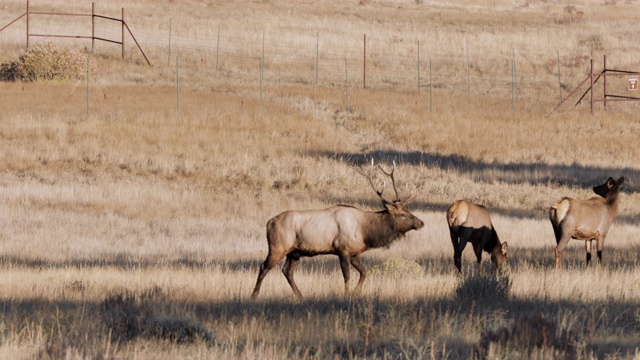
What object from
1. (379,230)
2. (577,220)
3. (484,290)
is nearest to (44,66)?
(577,220)

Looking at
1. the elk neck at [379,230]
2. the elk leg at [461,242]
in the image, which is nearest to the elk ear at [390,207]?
the elk neck at [379,230]

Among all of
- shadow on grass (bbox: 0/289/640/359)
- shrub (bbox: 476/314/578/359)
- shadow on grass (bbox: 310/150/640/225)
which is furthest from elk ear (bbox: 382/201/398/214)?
shadow on grass (bbox: 310/150/640/225)

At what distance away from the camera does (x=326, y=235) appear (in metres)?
12.1

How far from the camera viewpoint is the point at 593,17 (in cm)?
8662

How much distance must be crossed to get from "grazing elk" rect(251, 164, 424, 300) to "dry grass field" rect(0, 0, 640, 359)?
45cm

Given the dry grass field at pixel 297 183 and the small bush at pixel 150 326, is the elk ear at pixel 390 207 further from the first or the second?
the small bush at pixel 150 326

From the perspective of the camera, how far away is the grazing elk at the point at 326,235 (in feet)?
39.6

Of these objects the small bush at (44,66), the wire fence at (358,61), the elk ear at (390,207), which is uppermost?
the wire fence at (358,61)

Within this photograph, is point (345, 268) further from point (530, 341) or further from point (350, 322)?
point (530, 341)

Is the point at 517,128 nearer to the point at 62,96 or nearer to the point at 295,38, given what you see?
the point at 62,96

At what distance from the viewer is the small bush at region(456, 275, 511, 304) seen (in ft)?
37.4

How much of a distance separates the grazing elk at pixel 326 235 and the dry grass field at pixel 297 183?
1.48ft

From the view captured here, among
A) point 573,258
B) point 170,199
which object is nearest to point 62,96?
point 170,199

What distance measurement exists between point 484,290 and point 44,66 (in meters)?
40.5
